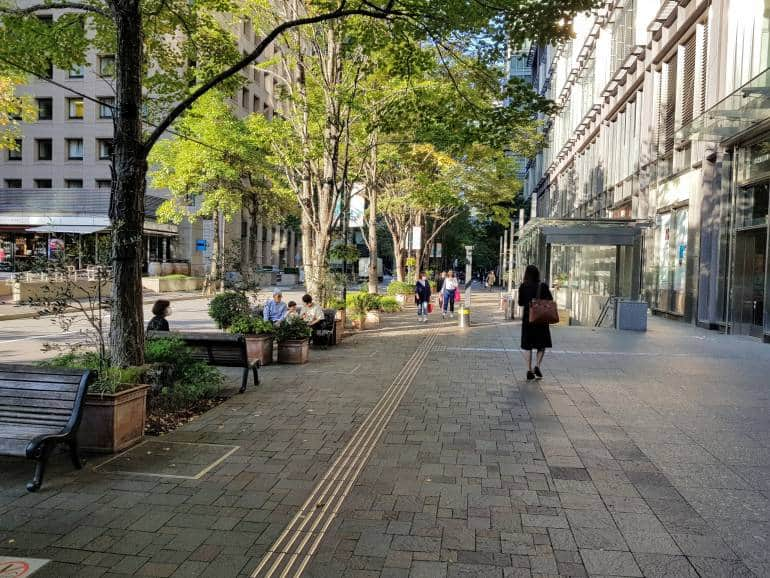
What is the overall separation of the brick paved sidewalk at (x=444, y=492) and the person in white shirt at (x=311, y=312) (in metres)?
4.20

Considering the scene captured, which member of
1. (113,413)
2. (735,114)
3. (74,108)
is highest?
(74,108)

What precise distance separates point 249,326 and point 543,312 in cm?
479

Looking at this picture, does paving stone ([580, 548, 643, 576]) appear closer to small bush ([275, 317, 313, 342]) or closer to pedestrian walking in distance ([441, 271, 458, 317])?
small bush ([275, 317, 313, 342])

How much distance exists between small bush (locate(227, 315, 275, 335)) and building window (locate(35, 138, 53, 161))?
46.3m

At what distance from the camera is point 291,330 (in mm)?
11039

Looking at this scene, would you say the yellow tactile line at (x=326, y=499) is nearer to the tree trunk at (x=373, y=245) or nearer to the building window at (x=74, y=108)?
the tree trunk at (x=373, y=245)

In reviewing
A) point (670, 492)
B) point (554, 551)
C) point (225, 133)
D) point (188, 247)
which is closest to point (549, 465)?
point (670, 492)

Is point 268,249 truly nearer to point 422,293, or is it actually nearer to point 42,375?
point 422,293

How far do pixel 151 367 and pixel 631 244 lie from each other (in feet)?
51.9

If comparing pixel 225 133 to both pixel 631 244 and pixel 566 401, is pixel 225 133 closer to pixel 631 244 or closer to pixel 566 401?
pixel 631 244

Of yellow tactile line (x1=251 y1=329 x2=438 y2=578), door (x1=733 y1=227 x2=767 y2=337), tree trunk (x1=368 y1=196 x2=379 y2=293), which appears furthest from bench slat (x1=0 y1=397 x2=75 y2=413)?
tree trunk (x1=368 y1=196 x2=379 y2=293)

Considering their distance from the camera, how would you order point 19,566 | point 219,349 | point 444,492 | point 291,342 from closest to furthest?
1. point 19,566
2. point 444,492
3. point 219,349
4. point 291,342

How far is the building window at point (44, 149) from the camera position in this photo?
49.2m

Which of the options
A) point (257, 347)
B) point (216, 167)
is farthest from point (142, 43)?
point (216, 167)
